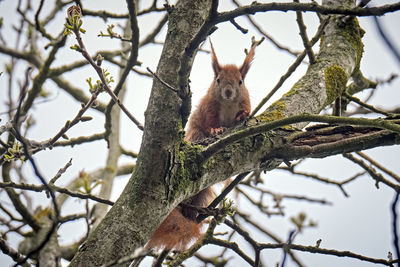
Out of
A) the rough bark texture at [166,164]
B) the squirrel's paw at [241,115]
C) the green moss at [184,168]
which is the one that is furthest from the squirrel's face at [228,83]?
the green moss at [184,168]

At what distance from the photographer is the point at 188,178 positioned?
6.19ft

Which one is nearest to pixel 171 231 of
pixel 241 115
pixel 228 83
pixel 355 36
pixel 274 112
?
pixel 274 112

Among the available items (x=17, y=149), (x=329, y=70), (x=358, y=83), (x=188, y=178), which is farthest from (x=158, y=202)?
(x=358, y=83)

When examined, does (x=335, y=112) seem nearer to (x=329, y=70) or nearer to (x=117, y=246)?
(x=329, y=70)

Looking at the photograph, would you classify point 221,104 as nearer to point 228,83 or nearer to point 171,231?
point 228,83

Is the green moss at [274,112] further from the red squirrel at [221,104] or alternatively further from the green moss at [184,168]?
the red squirrel at [221,104]

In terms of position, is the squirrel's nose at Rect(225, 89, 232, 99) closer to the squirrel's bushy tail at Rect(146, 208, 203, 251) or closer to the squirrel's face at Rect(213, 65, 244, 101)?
the squirrel's face at Rect(213, 65, 244, 101)

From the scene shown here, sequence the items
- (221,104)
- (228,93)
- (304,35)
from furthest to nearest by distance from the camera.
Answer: (221,104) → (228,93) → (304,35)

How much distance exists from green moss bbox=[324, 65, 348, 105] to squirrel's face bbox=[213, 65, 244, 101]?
1.51 metres

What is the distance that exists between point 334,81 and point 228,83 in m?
1.70

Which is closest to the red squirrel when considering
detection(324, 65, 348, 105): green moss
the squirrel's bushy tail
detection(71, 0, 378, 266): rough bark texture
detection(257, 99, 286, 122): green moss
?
detection(324, 65, 348, 105): green moss

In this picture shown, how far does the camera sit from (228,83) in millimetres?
4293

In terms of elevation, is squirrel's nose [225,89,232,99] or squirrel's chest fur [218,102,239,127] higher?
squirrel's nose [225,89,232,99]

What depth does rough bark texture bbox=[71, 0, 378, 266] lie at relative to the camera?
1.62 m
